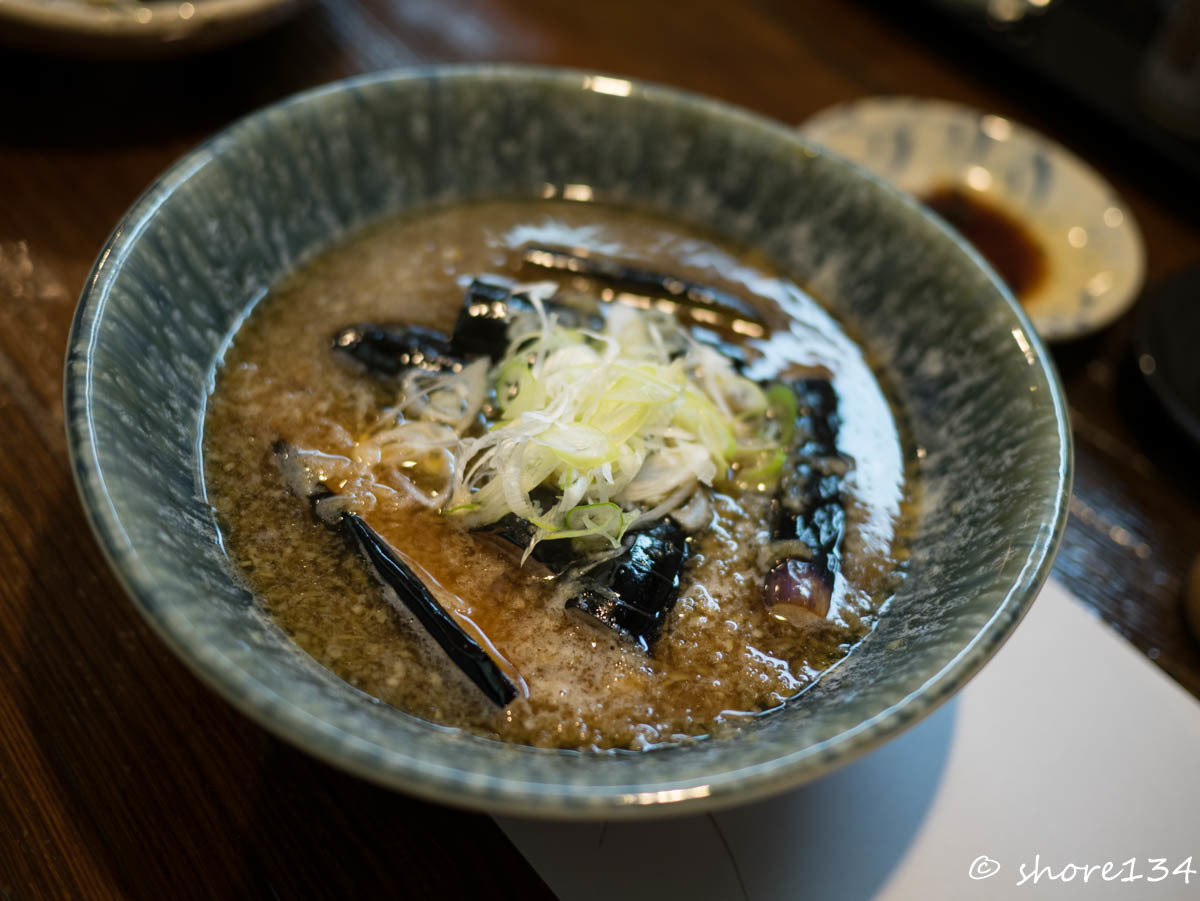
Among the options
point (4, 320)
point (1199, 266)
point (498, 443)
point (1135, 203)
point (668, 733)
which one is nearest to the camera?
point (668, 733)

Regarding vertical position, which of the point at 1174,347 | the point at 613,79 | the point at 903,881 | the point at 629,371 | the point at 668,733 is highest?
the point at 613,79

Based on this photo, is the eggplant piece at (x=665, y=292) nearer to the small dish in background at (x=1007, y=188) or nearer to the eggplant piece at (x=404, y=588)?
the eggplant piece at (x=404, y=588)

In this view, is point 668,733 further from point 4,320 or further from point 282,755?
point 4,320

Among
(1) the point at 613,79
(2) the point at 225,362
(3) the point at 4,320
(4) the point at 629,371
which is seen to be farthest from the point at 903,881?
(3) the point at 4,320

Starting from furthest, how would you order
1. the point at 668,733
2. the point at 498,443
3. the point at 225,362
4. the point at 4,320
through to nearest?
the point at 4,320, the point at 225,362, the point at 498,443, the point at 668,733

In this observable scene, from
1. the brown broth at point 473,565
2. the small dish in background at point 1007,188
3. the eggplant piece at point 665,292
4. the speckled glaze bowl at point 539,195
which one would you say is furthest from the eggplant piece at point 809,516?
the small dish in background at point 1007,188

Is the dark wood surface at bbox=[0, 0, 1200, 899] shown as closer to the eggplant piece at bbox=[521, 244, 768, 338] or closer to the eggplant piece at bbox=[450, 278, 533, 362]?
the eggplant piece at bbox=[450, 278, 533, 362]
